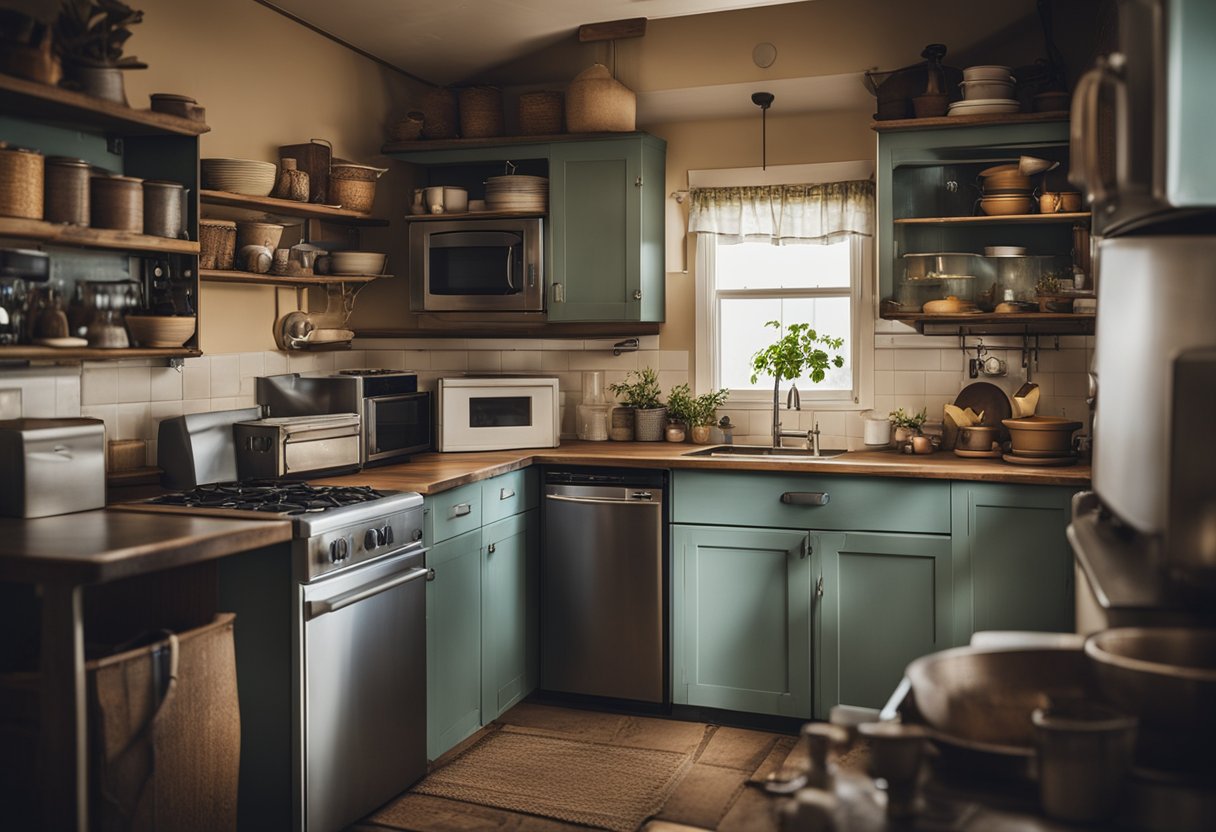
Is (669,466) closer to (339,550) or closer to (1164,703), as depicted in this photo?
(339,550)

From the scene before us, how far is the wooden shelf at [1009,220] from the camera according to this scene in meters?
3.86

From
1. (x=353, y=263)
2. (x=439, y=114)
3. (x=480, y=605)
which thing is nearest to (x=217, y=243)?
(x=353, y=263)

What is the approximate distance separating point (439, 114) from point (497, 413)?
1403mm

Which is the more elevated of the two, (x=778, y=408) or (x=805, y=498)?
(x=778, y=408)

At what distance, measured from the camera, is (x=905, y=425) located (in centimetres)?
430

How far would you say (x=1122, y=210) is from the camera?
1829 millimetres

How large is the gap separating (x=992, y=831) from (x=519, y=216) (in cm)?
383

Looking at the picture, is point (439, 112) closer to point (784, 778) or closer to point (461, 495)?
point (461, 495)

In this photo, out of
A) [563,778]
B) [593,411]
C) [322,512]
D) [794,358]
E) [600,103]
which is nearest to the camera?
[322,512]

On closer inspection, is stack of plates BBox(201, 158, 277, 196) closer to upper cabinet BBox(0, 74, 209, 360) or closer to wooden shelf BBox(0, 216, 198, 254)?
upper cabinet BBox(0, 74, 209, 360)

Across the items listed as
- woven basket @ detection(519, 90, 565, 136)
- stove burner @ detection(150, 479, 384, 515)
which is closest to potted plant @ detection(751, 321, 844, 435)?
woven basket @ detection(519, 90, 565, 136)

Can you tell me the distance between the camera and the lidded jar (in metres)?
4.79

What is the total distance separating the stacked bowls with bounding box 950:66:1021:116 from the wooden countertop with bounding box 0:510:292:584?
2831mm

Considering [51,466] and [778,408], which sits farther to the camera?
[778,408]
